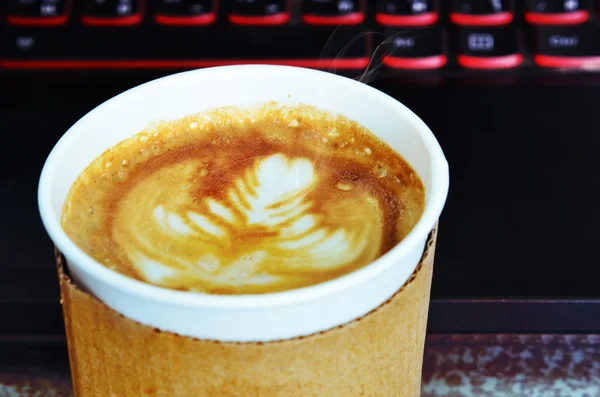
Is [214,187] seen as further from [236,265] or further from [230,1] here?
[230,1]

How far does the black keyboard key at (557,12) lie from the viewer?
629 millimetres

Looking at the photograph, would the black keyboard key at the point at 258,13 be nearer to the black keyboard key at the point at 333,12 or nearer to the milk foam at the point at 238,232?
the black keyboard key at the point at 333,12

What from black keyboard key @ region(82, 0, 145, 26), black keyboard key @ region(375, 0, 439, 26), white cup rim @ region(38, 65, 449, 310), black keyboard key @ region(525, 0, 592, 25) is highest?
white cup rim @ region(38, 65, 449, 310)

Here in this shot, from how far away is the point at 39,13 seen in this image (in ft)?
2.09

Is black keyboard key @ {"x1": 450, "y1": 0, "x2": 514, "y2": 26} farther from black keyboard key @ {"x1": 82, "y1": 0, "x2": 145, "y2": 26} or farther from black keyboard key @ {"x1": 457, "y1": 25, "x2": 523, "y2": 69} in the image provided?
black keyboard key @ {"x1": 82, "y1": 0, "x2": 145, "y2": 26}

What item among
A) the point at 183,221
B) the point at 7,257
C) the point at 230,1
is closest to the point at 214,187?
the point at 183,221

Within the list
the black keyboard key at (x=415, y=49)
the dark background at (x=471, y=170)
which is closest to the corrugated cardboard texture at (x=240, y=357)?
the dark background at (x=471, y=170)

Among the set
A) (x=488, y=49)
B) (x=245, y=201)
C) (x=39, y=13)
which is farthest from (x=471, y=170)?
(x=39, y=13)

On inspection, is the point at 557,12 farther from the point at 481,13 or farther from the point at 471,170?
the point at 471,170

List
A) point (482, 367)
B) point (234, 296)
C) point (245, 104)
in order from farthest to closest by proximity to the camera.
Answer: point (482, 367)
point (245, 104)
point (234, 296)

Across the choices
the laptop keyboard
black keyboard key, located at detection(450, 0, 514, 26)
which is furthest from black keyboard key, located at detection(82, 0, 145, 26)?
black keyboard key, located at detection(450, 0, 514, 26)

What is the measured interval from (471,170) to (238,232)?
25cm

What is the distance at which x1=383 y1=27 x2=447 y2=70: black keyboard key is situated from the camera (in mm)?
614

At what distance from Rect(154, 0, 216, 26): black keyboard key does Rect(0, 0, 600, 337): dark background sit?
10 millimetres
